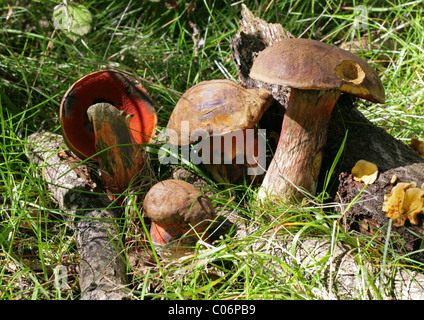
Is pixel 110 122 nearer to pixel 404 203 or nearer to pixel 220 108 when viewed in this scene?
pixel 220 108

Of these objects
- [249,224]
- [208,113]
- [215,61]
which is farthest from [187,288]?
[215,61]

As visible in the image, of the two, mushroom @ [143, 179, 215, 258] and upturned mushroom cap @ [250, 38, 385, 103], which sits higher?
upturned mushroom cap @ [250, 38, 385, 103]

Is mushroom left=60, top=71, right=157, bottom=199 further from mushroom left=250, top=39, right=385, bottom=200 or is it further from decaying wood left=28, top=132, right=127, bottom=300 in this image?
mushroom left=250, top=39, right=385, bottom=200

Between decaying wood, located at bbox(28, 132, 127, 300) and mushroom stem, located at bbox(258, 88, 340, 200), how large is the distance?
96 cm

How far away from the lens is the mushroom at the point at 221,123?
2410mm

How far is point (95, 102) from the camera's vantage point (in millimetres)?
2789

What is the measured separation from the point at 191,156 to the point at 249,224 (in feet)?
2.28

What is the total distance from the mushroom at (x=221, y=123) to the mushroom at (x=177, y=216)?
0.38 metres

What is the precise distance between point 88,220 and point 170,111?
1366mm

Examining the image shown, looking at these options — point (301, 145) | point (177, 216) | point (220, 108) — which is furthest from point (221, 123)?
point (177, 216)

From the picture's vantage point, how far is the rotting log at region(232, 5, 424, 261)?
89.8 inches

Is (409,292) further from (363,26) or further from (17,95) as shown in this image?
(17,95)

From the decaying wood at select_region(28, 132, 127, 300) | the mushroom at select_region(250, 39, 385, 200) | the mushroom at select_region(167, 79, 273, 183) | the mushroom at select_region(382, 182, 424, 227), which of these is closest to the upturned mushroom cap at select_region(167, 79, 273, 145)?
the mushroom at select_region(167, 79, 273, 183)
